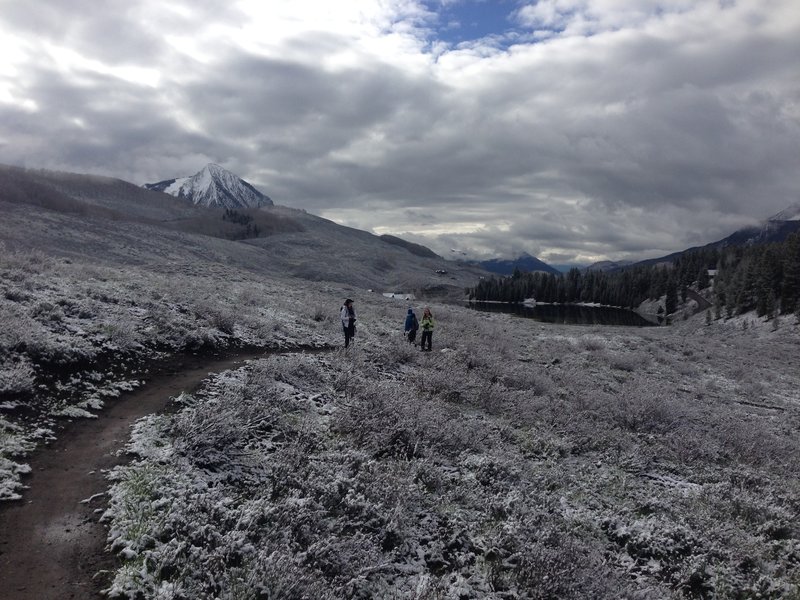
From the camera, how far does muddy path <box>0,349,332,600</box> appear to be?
17.9 ft

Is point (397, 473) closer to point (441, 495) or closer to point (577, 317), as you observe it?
point (441, 495)

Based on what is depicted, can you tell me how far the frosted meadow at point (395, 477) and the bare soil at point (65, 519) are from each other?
27cm

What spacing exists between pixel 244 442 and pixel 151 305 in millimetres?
12794

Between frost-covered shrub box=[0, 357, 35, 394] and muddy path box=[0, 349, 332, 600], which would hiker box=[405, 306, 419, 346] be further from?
Answer: frost-covered shrub box=[0, 357, 35, 394]

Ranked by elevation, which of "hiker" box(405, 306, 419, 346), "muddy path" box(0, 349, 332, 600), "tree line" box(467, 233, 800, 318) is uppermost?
"tree line" box(467, 233, 800, 318)

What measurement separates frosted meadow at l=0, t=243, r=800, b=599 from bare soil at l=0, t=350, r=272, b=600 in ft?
0.89

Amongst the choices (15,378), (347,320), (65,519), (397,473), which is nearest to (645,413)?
(397,473)

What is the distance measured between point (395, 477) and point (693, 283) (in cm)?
17000

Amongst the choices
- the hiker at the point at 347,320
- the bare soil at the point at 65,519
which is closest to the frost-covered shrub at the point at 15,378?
the bare soil at the point at 65,519

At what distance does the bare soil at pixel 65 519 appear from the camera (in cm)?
546

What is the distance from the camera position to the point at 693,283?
15038 centimetres

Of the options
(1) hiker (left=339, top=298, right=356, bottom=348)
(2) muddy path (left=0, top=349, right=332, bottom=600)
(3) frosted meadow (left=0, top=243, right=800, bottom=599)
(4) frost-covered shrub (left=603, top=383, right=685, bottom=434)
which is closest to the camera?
(2) muddy path (left=0, top=349, right=332, bottom=600)

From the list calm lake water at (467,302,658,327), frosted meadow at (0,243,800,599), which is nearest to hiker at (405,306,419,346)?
frosted meadow at (0,243,800,599)

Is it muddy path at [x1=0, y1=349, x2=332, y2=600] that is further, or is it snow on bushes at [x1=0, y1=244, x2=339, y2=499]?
snow on bushes at [x1=0, y1=244, x2=339, y2=499]
